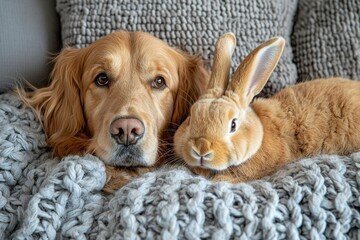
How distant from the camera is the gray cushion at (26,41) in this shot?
1.47 metres

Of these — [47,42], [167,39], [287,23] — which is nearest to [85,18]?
[47,42]

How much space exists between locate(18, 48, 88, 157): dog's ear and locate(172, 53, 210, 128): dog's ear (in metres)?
0.30

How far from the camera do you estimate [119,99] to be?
120 centimetres

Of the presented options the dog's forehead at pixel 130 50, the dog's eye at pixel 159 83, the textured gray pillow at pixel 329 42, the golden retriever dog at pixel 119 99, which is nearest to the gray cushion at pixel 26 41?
the golden retriever dog at pixel 119 99

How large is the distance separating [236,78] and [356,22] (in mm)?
709

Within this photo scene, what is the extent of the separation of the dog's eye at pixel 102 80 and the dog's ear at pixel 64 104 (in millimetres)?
103

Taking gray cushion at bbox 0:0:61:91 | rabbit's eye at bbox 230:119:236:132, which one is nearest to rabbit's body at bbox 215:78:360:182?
rabbit's eye at bbox 230:119:236:132

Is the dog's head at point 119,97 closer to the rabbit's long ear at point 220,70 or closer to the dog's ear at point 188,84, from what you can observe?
the dog's ear at point 188,84

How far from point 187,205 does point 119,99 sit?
1.39ft

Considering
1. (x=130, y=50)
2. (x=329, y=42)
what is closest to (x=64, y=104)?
(x=130, y=50)

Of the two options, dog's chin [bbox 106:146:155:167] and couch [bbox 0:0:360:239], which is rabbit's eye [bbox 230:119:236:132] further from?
dog's chin [bbox 106:146:155:167]

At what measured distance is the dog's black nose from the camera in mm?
1108

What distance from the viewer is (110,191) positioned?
1.13 m

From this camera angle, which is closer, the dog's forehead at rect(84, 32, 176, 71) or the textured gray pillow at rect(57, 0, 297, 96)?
the dog's forehead at rect(84, 32, 176, 71)
